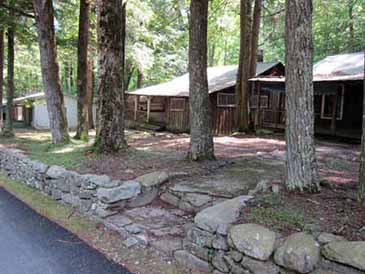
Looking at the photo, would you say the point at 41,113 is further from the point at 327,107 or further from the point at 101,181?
the point at 101,181

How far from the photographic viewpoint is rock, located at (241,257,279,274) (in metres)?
3.49

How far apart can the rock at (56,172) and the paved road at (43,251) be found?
1.11m

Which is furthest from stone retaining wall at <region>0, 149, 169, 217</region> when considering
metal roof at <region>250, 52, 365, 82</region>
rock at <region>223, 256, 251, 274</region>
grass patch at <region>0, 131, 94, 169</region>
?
metal roof at <region>250, 52, 365, 82</region>

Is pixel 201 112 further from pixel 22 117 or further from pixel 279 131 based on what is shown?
pixel 22 117

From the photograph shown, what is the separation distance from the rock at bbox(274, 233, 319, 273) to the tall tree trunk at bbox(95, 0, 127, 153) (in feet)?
18.2

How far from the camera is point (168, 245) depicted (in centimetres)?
464

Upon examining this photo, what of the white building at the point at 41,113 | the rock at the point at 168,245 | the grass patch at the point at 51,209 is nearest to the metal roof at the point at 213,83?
the white building at the point at 41,113

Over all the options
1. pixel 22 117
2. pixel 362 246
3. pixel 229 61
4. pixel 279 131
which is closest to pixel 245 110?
pixel 279 131

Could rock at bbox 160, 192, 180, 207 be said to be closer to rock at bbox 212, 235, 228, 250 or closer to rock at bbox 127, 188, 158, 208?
rock at bbox 127, 188, 158, 208

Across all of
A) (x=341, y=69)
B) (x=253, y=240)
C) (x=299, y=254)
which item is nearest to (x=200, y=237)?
(x=253, y=240)

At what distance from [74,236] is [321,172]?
4584 millimetres

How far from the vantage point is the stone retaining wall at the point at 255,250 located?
126 inches

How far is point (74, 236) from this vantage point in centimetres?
528

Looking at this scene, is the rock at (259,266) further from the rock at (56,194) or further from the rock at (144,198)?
the rock at (56,194)
